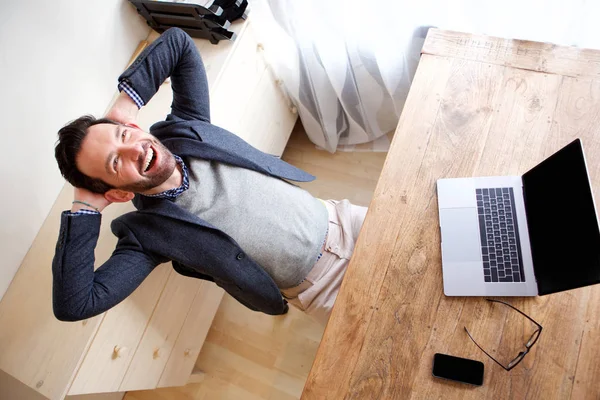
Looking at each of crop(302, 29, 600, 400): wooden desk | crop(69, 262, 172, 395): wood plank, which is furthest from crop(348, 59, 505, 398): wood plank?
crop(69, 262, 172, 395): wood plank

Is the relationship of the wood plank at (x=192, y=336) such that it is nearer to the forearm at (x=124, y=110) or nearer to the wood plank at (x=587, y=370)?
the forearm at (x=124, y=110)

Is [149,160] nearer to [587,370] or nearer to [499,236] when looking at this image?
[499,236]

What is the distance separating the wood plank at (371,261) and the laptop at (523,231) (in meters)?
0.13

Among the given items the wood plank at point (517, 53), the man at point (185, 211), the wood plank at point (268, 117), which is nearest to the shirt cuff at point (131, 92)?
the man at point (185, 211)

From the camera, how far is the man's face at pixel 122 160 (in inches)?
43.4

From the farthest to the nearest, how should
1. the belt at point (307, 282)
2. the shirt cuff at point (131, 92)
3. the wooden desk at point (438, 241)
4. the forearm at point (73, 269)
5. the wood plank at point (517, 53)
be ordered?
1. the belt at point (307, 282)
2. the shirt cuff at point (131, 92)
3. the wood plank at point (517, 53)
4. the forearm at point (73, 269)
5. the wooden desk at point (438, 241)

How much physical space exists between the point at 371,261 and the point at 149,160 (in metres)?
0.62

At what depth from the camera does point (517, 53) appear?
1.20 m

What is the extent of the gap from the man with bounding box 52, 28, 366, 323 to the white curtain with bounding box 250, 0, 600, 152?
51cm

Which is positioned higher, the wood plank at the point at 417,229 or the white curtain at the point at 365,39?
the white curtain at the point at 365,39

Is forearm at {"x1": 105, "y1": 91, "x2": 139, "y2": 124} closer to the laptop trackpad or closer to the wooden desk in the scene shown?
the wooden desk

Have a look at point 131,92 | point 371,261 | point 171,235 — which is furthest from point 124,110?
point 371,261

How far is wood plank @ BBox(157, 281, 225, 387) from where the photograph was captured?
165cm

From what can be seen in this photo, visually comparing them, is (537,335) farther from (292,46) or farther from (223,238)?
(292,46)
